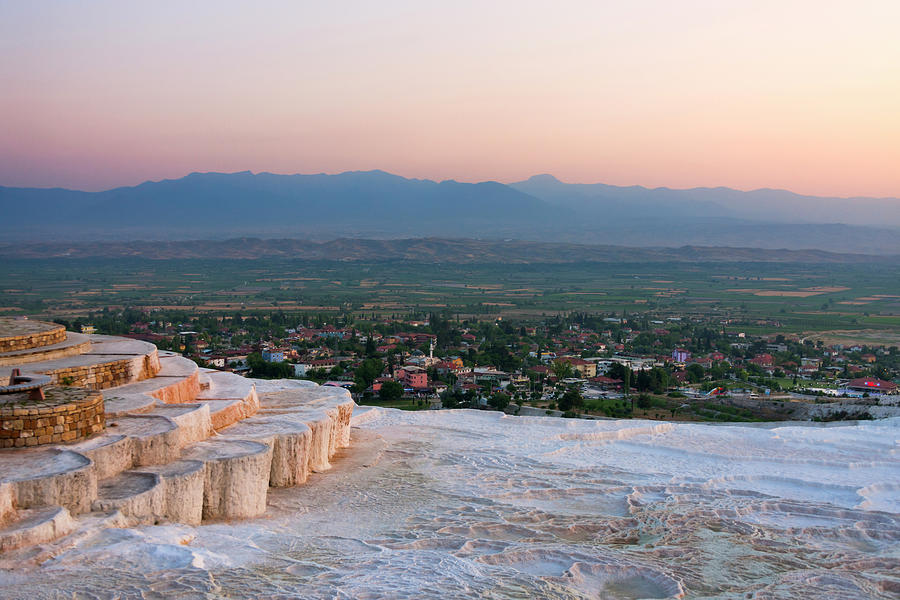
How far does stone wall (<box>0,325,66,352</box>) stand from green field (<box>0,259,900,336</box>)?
176ft

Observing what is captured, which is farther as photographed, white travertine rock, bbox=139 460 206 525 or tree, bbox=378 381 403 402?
tree, bbox=378 381 403 402

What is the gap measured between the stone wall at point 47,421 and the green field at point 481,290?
195ft

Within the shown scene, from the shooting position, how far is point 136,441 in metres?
12.7

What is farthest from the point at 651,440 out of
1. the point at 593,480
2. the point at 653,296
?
the point at 653,296

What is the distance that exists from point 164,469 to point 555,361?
112 feet

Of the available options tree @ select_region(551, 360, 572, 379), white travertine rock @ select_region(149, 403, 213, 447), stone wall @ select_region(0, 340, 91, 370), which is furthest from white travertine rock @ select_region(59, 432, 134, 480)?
tree @ select_region(551, 360, 572, 379)

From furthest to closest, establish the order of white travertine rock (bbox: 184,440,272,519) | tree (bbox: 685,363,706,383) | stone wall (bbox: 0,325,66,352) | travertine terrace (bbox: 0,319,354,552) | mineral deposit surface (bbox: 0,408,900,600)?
1. tree (bbox: 685,363,706,383)
2. stone wall (bbox: 0,325,66,352)
3. white travertine rock (bbox: 184,440,272,519)
4. travertine terrace (bbox: 0,319,354,552)
5. mineral deposit surface (bbox: 0,408,900,600)

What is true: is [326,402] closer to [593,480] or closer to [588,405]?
[593,480]

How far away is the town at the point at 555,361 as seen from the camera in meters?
31.3

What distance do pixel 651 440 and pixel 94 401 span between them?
1276cm

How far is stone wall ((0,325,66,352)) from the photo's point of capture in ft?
53.8

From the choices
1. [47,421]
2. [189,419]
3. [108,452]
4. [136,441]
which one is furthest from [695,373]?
[47,421]

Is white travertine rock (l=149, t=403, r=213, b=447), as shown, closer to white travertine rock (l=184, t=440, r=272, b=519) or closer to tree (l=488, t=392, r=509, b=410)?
white travertine rock (l=184, t=440, r=272, b=519)

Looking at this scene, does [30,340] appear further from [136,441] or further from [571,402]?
[571,402]
